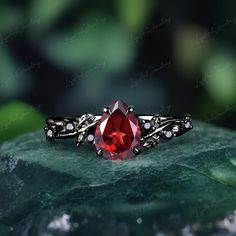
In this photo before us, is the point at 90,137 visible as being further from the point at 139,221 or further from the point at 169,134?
the point at 139,221

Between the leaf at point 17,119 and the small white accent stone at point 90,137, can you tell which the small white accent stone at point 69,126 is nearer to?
the small white accent stone at point 90,137

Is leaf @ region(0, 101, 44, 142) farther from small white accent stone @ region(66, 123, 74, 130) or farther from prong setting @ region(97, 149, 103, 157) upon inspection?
prong setting @ region(97, 149, 103, 157)

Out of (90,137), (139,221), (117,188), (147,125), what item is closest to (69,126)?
(90,137)

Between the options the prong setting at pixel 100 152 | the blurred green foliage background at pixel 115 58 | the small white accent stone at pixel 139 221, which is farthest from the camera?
the blurred green foliage background at pixel 115 58

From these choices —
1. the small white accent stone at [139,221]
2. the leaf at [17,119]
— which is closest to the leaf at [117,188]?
the small white accent stone at [139,221]

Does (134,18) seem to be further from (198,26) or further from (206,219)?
(206,219)

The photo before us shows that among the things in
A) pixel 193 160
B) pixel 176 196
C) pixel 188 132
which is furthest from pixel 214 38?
pixel 176 196
